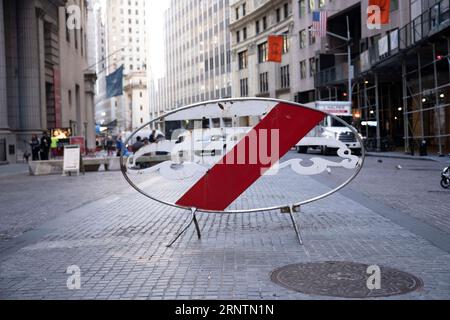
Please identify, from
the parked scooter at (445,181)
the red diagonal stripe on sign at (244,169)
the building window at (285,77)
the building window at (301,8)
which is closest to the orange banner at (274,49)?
the building window at (301,8)

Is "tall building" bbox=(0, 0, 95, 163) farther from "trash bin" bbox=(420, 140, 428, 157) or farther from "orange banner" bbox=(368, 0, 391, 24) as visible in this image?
"trash bin" bbox=(420, 140, 428, 157)

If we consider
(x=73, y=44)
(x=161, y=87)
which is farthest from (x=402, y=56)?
(x=161, y=87)

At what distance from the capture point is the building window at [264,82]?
7338 centimetres

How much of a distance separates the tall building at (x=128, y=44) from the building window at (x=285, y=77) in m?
103

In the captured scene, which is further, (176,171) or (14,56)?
(14,56)

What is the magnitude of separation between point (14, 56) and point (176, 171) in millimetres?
34401

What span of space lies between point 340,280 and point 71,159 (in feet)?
64.0

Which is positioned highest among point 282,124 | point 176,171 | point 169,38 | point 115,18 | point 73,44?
point 115,18

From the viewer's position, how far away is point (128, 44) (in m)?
173

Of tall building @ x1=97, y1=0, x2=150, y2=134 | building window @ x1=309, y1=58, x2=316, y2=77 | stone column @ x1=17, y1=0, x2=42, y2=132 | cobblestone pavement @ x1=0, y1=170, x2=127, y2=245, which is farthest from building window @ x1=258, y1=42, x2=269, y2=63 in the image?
tall building @ x1=97, y1=0, x2=150, y2=134

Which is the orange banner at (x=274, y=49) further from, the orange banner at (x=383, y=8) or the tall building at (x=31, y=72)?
the orange banner at (x=383, y=8)

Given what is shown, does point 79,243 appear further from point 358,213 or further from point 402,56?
point 402,56

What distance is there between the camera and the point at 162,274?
19.1 feet

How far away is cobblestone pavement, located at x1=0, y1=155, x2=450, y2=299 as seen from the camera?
206 inches
